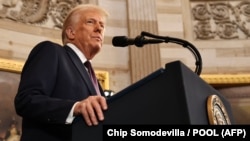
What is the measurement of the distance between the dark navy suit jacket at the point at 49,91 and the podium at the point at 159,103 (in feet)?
0.67

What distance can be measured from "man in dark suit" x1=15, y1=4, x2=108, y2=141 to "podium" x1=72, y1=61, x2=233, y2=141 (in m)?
0.05

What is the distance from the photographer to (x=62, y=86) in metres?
2.20

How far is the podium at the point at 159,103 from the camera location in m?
1.57

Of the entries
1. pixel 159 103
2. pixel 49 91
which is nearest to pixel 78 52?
pixel 49 91

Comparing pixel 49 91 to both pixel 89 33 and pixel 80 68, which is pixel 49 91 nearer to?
pixel 80 68

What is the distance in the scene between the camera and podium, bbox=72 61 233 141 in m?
1.57

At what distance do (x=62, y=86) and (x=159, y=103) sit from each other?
0.72m

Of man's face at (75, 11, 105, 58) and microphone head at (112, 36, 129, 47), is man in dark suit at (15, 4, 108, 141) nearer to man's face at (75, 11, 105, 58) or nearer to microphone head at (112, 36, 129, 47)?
man's face at (75, 11, 105, 58)

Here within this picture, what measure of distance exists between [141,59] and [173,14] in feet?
4.43

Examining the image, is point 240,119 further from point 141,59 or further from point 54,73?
point 54,73

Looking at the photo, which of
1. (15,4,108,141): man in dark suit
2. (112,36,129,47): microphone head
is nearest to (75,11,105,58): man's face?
(15,4,108,141): man in dark suit

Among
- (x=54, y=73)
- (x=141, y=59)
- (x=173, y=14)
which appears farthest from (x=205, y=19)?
(x=54, y=73)

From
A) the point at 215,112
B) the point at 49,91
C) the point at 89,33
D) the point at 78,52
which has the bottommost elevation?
the point at 215,112

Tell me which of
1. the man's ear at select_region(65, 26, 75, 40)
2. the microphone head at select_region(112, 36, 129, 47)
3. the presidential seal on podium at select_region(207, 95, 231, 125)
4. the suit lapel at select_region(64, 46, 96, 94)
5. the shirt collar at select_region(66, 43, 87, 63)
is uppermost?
the man's ear at select_region(65, 26, 75, 40)
